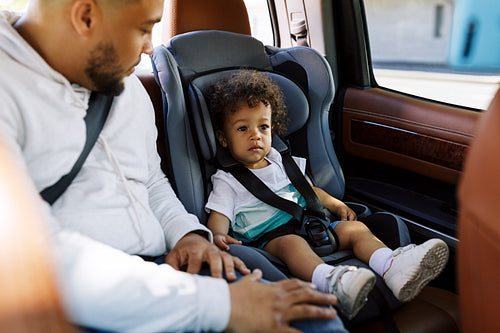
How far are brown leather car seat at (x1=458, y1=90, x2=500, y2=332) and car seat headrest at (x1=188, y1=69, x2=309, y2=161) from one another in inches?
45.9

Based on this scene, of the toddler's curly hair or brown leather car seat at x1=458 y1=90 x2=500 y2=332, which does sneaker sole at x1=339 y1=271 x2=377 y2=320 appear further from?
the toddler's curly hair

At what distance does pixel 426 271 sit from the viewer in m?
1.44

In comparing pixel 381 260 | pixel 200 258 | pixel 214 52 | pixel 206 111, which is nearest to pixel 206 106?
pixel 206 111

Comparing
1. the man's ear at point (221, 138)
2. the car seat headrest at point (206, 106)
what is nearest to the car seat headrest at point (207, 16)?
the car seat headrest at point (206, 106)

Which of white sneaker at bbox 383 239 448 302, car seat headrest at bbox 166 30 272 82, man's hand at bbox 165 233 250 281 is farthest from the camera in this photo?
car seat headrest at bbox 166 30 272 82

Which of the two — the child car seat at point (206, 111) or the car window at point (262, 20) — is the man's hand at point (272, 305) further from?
the car window at point (262, 20)

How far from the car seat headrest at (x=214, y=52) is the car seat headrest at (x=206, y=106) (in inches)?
2.6

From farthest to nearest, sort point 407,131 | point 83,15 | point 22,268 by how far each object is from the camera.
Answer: point 407,131 < point 83,15 < point 22,268

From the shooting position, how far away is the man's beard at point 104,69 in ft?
3.66

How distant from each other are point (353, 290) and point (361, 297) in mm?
33

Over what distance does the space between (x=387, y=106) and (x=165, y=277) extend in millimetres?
1797

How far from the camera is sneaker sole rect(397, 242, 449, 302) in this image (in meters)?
1.40

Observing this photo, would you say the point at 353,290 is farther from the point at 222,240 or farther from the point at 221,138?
the point at 221,138

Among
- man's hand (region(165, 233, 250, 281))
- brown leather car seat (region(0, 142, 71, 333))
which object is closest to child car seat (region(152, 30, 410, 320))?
man's hand (region(165, 233, 250, 281))
